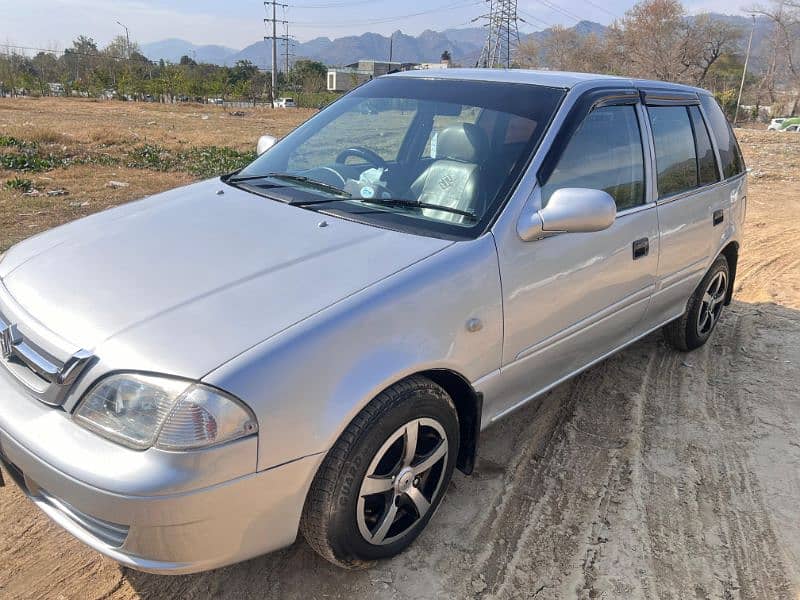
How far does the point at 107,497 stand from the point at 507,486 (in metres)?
1.83

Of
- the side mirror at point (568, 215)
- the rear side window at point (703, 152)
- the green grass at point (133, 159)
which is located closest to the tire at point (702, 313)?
the rear side window at point (703, 152)

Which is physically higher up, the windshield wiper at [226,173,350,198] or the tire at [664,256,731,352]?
the windshield wiper at [226,173,350,198]

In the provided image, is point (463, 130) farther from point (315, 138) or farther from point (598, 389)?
point (598, 389)

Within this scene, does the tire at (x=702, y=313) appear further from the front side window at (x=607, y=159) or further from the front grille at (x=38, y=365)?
the front grille at (x=38, y=365)

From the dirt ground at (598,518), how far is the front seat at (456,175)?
1287mm

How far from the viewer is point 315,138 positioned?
3518mm

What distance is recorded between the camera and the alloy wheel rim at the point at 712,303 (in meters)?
4.52

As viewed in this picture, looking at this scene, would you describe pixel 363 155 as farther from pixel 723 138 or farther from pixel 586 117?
pixel 723 138

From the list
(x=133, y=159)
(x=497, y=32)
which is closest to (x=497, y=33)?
(x=497, y=32)

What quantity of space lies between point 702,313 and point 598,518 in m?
2.30

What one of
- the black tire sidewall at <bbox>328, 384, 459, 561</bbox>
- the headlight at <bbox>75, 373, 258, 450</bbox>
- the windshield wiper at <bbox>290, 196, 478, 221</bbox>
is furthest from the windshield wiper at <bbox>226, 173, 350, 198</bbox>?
the headlight at <bbox>75, 373, 258, 450</bbox>

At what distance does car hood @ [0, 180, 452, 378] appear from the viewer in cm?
194

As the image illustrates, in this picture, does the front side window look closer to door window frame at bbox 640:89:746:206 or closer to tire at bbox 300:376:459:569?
door window frame at bbox 640:89:746:206

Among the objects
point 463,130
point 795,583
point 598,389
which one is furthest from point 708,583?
point 463,130
